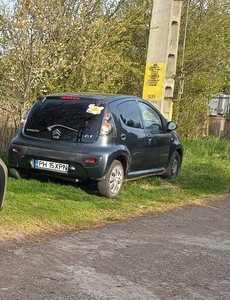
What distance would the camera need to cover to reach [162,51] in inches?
469

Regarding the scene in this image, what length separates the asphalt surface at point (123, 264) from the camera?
14.5ft

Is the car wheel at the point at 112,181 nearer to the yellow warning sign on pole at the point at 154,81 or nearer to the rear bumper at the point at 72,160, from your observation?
the rear bumper at the point at 72,160

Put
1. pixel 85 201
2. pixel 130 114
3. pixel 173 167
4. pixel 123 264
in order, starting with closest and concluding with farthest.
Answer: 1. pixel 123 264
2. pixel 85 201
3. pixel 130 114
4. pixel 173 167

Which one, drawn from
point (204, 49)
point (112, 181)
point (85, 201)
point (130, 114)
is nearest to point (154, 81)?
point (130, 114)

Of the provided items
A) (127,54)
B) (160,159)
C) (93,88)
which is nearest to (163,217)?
(160,159)

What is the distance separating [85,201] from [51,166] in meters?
0.80

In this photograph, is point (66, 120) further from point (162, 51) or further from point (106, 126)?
point (162, 51)

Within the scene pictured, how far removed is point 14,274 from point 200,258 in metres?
2.07

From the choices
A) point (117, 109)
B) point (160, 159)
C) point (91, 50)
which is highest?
point (91, 50)

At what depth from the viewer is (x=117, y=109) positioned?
27.1 feet

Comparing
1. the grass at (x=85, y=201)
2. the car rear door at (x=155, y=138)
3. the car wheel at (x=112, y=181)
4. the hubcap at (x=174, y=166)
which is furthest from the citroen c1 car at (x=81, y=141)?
the hubcap at (x=174, y=166)

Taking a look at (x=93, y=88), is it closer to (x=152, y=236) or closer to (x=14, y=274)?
(x=152, y=236)

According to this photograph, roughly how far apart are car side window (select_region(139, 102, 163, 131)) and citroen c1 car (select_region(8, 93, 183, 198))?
1.42ft

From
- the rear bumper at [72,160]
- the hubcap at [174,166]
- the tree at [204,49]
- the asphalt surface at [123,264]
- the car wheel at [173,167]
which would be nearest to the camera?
the asphalt surface at [123,264]
